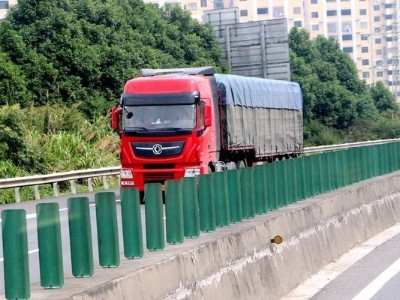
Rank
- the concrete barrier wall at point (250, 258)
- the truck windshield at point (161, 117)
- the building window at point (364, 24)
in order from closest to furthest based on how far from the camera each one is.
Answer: the concrete barrier wall at point (250, 258) < the truck windshield at point (161, 117) < the building window at point (364, 24)

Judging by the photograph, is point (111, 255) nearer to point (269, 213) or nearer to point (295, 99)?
point (269, 213)

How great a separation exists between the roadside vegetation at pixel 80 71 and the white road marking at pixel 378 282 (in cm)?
2055

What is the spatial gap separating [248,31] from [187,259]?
4916cm

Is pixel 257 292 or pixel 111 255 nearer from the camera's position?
pixel 111 255

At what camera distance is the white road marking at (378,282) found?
13214 mm

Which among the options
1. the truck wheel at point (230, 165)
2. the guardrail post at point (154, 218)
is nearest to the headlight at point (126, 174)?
the truck wheel at point (230, 165)

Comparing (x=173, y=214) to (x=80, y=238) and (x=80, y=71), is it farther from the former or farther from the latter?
(x=80, y=71)

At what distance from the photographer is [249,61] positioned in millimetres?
58125

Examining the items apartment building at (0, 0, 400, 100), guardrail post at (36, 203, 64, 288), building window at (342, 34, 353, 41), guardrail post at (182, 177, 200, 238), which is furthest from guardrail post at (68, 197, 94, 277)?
A: building window at (342, 34, 353, 41)

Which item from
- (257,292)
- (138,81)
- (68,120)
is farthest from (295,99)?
(257,292)

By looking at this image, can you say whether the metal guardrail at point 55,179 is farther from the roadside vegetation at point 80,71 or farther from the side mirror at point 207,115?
the side mirror at point 207,115

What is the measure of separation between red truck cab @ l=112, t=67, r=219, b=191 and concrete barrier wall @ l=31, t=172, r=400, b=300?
868cm

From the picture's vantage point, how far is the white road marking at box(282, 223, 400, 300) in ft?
45.2

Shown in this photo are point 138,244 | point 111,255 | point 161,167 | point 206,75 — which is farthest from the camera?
point 206,75
